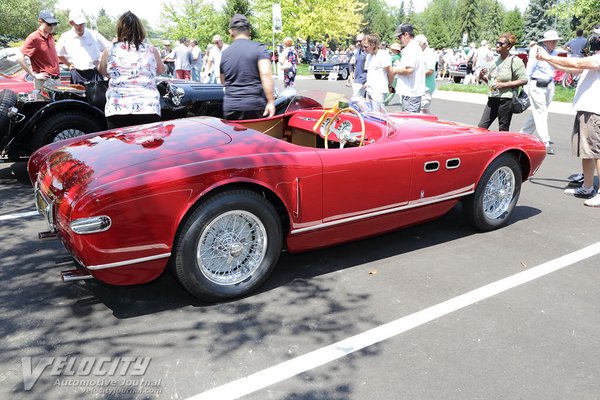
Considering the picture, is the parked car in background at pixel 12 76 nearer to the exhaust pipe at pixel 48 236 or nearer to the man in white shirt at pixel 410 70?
the exhaust pipe at pixel 48 236

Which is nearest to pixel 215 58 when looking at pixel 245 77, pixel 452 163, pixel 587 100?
pixel 245 77

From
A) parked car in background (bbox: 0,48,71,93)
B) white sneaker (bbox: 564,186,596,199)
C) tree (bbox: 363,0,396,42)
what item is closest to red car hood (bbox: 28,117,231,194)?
white sneaker (bbox: 564,186,596,199)

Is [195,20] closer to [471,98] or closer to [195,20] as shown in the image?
[195,20]

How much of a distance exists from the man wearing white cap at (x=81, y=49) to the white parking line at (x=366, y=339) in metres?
5.95

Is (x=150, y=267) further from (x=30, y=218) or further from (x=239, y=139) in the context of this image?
(x=30, y=218)

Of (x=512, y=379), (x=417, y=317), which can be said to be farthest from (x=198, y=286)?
(x=512, y=379)

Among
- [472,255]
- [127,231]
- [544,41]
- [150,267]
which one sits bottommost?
[472,255]

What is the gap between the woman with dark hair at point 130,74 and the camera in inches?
181

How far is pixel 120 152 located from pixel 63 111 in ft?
11.2

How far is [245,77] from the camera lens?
490 centimetres

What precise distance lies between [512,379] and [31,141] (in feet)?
18.4

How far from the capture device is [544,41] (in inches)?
307

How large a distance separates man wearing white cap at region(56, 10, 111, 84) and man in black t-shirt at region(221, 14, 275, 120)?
3032 mm

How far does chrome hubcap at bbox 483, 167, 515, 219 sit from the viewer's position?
4.48m
